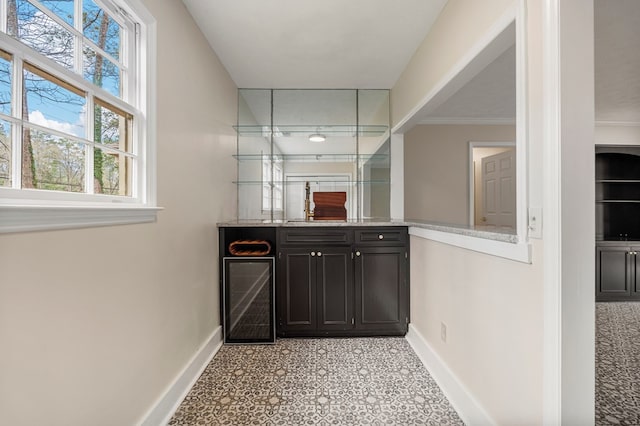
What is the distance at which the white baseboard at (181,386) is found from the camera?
1.57 metres

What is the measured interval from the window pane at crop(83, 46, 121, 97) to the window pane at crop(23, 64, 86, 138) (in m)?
0.12

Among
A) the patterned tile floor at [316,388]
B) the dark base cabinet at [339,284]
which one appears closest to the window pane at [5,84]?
the patterned tile floor at [316,388]

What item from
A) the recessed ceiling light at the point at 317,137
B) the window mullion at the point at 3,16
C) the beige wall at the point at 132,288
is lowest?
the beige wall at the point at 132,288

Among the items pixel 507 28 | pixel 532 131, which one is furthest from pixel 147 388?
pixel 507 28

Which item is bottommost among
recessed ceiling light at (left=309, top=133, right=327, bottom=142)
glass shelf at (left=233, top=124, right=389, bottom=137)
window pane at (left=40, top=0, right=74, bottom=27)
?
window pane at (left=40, top=0, right=74, bottom=27)

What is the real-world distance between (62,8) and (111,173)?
65 cm

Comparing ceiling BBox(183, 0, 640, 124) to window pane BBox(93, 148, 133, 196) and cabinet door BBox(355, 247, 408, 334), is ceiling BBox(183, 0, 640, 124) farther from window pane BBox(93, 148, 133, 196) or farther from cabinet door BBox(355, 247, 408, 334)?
cabinet door BBox(355, 247, 408, 334)

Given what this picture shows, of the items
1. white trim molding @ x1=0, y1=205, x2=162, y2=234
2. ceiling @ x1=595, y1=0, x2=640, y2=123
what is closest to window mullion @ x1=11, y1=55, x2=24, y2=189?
white trim molding @ x1=0, y1=205, x2=162, y2=234

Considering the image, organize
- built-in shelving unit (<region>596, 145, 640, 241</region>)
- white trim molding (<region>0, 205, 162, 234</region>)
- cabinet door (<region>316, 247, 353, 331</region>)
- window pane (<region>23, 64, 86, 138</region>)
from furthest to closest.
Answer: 1. built-in shelving unit (<region>596, 145, 640, 241</region>)
2. cabinet door (<region>316, 247, 353, 331</region>)
3. window pane (<region>23, 64, 86, 138</region>)
4. white trim molding (<region>0, 205, 162, 234</region>)

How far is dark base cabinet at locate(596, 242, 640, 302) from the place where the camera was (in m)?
3.96

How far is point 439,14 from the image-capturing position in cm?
196

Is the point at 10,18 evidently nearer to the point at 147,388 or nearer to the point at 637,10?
the point at 147,388

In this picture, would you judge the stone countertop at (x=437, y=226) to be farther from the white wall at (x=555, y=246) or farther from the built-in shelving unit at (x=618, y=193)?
the built-in shelving unit at (x=618, y=193)

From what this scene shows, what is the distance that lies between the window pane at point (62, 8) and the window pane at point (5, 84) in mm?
298
